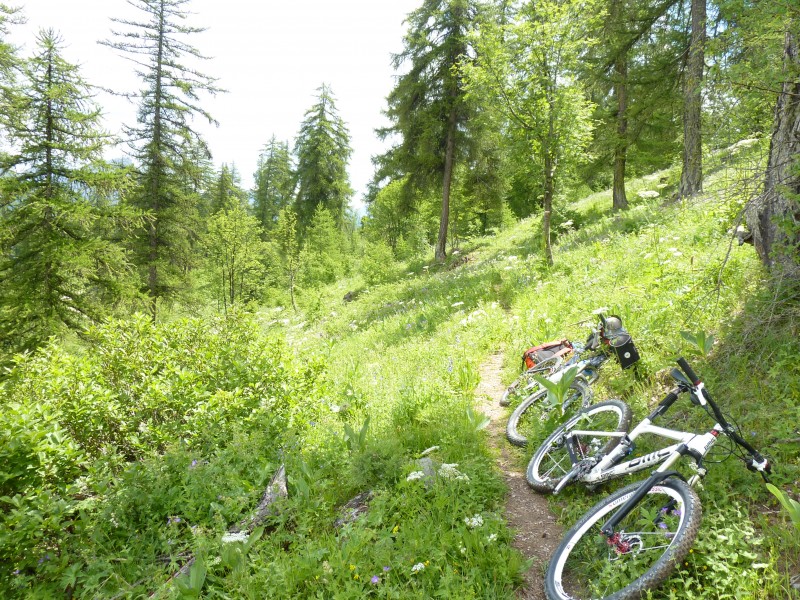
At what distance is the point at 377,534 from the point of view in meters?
3.65

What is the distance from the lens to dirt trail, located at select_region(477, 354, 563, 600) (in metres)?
3.30

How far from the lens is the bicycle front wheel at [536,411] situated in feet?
16.6

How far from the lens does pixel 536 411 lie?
545cm

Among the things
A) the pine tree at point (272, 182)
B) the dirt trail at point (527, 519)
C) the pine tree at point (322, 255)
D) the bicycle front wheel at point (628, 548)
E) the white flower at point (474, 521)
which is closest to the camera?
the bicycle front wheel at point (628, 548)

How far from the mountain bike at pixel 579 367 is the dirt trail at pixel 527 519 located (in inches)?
10.8

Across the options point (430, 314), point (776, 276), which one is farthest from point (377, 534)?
point (430, 314)

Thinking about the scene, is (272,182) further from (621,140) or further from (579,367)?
(579,367)

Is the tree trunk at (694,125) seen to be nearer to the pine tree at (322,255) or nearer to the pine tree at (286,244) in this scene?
the pine tree at (286,244)

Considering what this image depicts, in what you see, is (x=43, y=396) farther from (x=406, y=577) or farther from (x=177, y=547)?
(x=406, y=577)

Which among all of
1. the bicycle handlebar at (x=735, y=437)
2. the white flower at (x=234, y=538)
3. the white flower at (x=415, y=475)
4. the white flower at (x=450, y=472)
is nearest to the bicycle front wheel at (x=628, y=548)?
the bicycle handlebar at (x=735, y=437)

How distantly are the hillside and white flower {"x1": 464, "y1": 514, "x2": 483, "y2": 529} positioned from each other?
0.02 meters

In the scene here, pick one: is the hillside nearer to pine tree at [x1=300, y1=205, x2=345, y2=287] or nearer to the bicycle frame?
the bicycle frame

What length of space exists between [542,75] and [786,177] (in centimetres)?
797

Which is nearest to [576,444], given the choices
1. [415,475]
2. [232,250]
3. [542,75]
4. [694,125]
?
[415,475]
